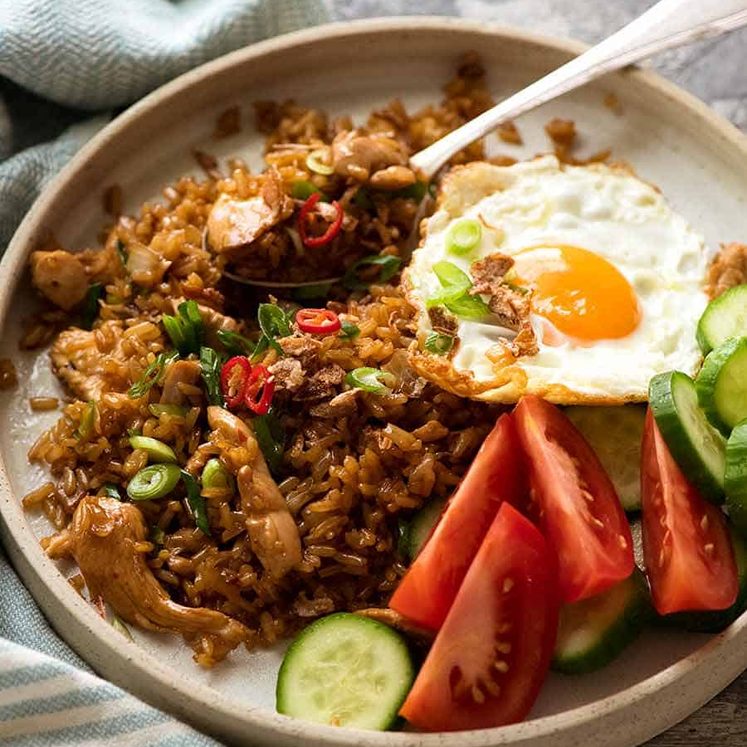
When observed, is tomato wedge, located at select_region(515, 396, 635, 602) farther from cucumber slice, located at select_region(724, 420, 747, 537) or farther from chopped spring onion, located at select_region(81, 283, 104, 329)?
chopped spring onion, located at select_region(81, 283, 104, 329)

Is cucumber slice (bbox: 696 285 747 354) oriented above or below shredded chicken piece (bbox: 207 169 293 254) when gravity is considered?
above

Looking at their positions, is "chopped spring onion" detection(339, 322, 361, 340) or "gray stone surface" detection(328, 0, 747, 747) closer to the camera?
"chopped spring onion" detection(339, 322, 361, 340)

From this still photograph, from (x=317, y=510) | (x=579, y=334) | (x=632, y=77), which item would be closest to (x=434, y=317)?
(x=579, y=334)

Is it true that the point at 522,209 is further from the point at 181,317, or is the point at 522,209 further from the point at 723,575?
the point at 723,575

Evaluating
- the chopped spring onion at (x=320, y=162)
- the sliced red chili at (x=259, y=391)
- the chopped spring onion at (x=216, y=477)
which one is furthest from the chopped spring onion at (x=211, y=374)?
the chopped spring onion at (x=320, y=162)

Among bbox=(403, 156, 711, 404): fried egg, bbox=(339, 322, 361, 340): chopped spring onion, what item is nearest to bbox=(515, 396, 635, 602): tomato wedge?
bbox=(403, 156, 711, 404): fried egg

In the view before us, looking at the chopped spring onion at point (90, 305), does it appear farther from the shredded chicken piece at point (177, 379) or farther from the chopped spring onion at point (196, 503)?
the chopped spring onion at point (196, 503)
